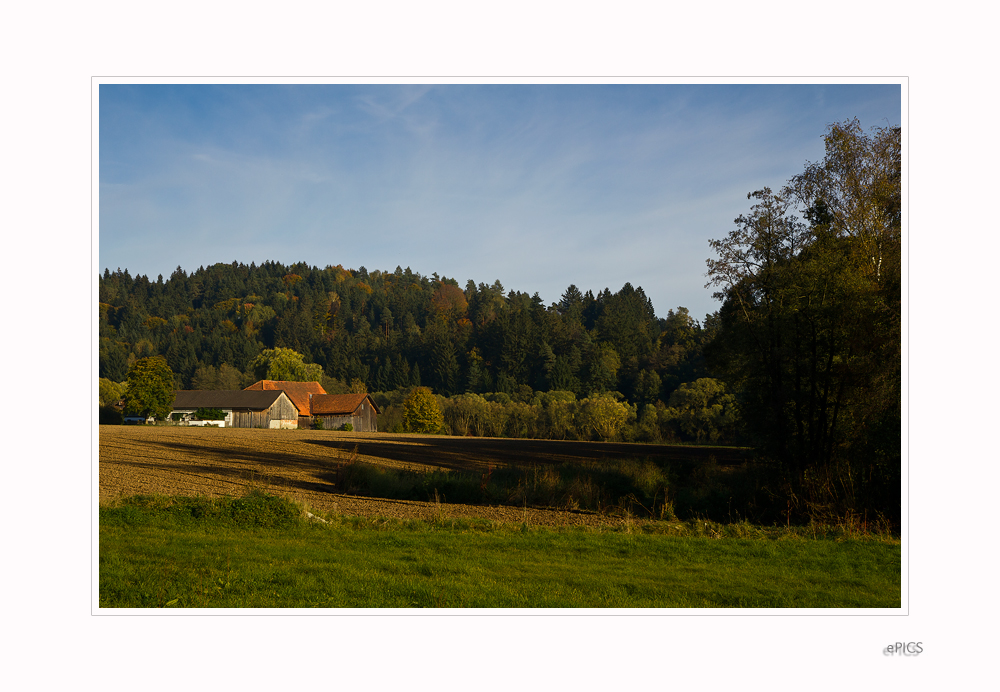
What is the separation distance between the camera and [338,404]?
8250cm

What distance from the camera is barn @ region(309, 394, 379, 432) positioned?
265ft

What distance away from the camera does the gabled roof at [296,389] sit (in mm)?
83188

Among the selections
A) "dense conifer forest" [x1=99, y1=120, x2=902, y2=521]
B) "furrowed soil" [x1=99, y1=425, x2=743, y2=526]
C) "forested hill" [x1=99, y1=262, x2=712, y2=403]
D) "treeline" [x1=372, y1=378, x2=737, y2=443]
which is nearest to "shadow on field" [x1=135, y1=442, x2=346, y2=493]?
"furrowed soil" [x1=99, y1=425, x2=743, y2=526]

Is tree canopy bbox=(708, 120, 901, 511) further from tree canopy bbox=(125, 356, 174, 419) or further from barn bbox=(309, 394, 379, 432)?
barn bbox=(309, 394, 379, 432)

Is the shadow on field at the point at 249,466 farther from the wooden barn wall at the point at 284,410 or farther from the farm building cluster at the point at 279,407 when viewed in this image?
the wooden barn wall at the point at 284,410

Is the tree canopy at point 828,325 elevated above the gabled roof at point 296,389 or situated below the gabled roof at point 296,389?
above

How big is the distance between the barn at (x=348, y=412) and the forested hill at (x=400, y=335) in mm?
12355

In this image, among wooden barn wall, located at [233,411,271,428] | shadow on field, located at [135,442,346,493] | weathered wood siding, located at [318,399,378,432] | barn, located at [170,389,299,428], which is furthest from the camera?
weathered wood siding, located at [318,399,378,432]

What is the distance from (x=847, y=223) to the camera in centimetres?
1484

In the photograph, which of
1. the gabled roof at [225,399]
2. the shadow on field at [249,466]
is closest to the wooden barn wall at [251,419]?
the gabled roof at [225,399]

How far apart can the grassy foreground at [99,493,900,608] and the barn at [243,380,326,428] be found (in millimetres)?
73895

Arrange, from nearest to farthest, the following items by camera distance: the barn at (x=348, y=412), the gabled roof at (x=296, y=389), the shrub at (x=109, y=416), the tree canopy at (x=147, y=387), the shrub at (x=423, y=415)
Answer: the shrub at (x=109, y=416), the tree canopy at (x=147, y=387), the shrub at (x=423, y=415), the barn at (x=348, y=412), the gabled roof at (x=296, y=389)

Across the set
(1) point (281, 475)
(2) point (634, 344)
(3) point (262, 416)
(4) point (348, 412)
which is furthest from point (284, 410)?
(1) point (281, 475)
